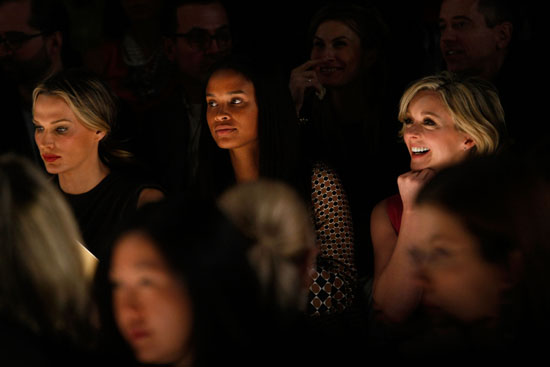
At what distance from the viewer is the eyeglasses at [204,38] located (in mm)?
3428

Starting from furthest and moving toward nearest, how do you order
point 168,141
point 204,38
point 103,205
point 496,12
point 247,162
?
1. point 204,38
2. point 168,141
3. point 496,12
4. point 247,162
5. point 103,205

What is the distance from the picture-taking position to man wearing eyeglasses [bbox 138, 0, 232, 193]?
322 cm

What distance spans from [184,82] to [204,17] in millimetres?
312

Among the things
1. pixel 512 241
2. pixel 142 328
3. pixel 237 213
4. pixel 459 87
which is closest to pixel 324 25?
pixel 459 87

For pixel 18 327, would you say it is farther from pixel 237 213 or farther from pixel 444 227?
pixel 444 227

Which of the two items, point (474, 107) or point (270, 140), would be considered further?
point (270, 140)

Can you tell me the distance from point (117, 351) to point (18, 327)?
0.68ft

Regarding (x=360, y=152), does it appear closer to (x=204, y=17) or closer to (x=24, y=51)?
(x=204, y=17)

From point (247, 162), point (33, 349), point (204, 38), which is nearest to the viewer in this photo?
point (33, 349)

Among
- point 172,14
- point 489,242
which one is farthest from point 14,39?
point 489,242

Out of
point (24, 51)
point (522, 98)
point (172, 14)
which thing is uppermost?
point (172, 14)

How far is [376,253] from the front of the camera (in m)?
2.45

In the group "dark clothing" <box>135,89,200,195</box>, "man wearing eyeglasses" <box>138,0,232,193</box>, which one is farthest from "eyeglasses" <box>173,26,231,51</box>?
"dark clothing" <box>135,89,200,195</box>

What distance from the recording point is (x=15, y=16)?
3318 mm
